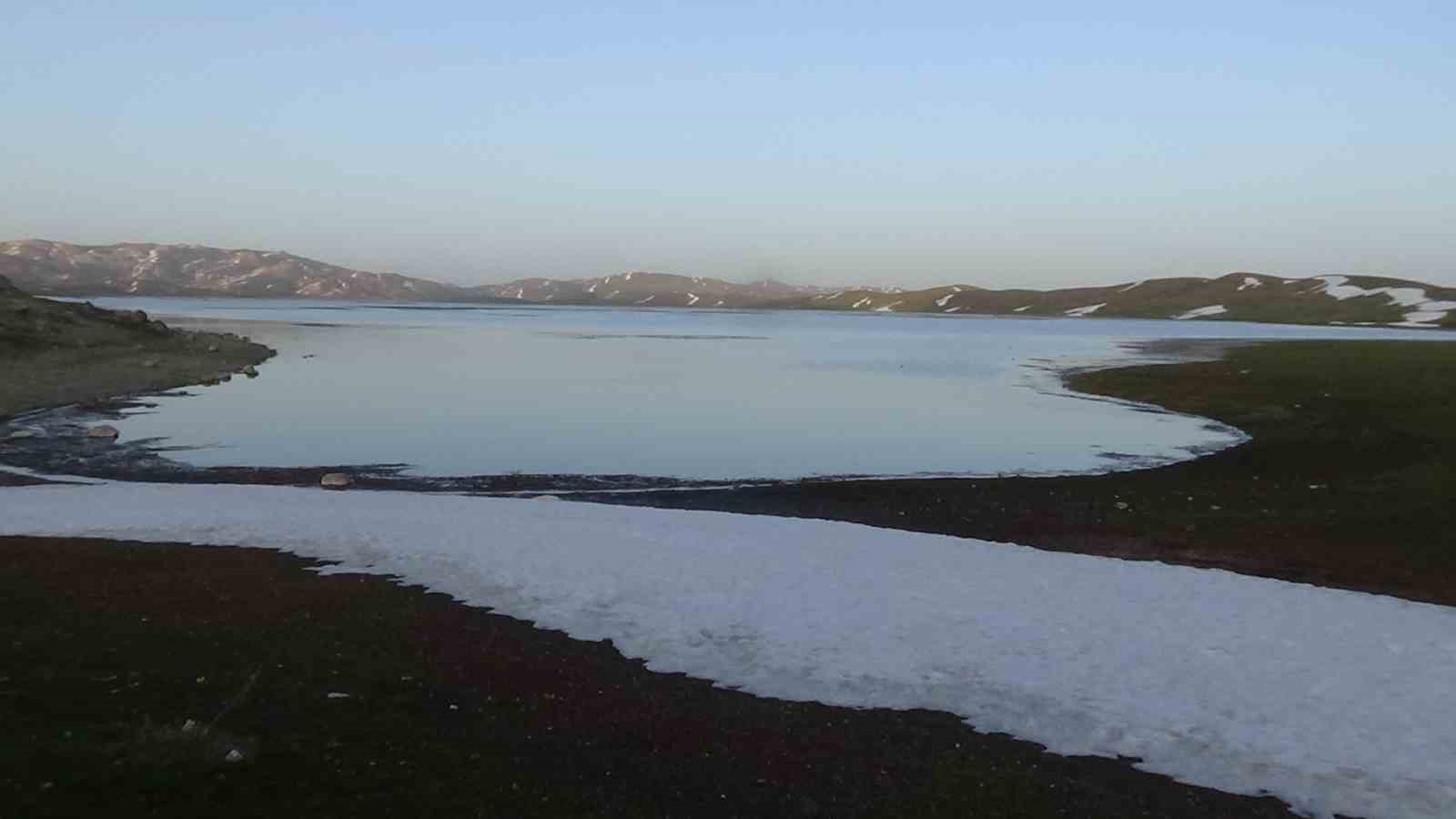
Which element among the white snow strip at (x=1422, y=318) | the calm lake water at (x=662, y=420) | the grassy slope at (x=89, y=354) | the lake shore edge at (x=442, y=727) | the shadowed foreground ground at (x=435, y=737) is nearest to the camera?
the shadowed foreground ground at (x=435, y=737)

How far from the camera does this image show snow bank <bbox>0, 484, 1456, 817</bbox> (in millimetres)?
12867

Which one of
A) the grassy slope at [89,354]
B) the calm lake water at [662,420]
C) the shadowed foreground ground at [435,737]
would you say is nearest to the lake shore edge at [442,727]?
the shadowed foreground ground at [435,737]

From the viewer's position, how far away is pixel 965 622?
17.6 meters

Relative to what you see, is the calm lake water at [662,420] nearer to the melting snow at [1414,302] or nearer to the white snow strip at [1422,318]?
the white snow strip at [1422,318]

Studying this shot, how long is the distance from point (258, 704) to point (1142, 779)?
387 inches

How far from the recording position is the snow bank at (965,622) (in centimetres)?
1287

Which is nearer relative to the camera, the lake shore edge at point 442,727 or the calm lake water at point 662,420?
the lake shore edge at point 442,727

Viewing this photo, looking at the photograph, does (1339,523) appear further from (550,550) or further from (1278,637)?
(550,550)

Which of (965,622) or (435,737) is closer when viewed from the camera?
(435,737)

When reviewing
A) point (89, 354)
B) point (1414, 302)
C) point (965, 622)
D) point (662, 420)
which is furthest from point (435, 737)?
point (1414, 302)

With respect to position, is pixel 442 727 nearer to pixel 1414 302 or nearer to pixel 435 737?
pixel 435 737

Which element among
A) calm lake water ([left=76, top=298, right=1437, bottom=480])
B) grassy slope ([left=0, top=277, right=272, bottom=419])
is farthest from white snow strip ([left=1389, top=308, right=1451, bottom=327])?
grassy slope ([left=0, top=277, right=272, bottom=419])

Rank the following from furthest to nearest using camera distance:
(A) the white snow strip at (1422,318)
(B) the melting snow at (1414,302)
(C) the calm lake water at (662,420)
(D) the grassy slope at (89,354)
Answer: (B) the melting snow at (1414,302), (A) the white snow strip at (1422,318), (D) the grassy slope at (89,354), (C) the calm lake water at (662,420)

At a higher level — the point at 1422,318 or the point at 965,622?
the point at 1422,318
